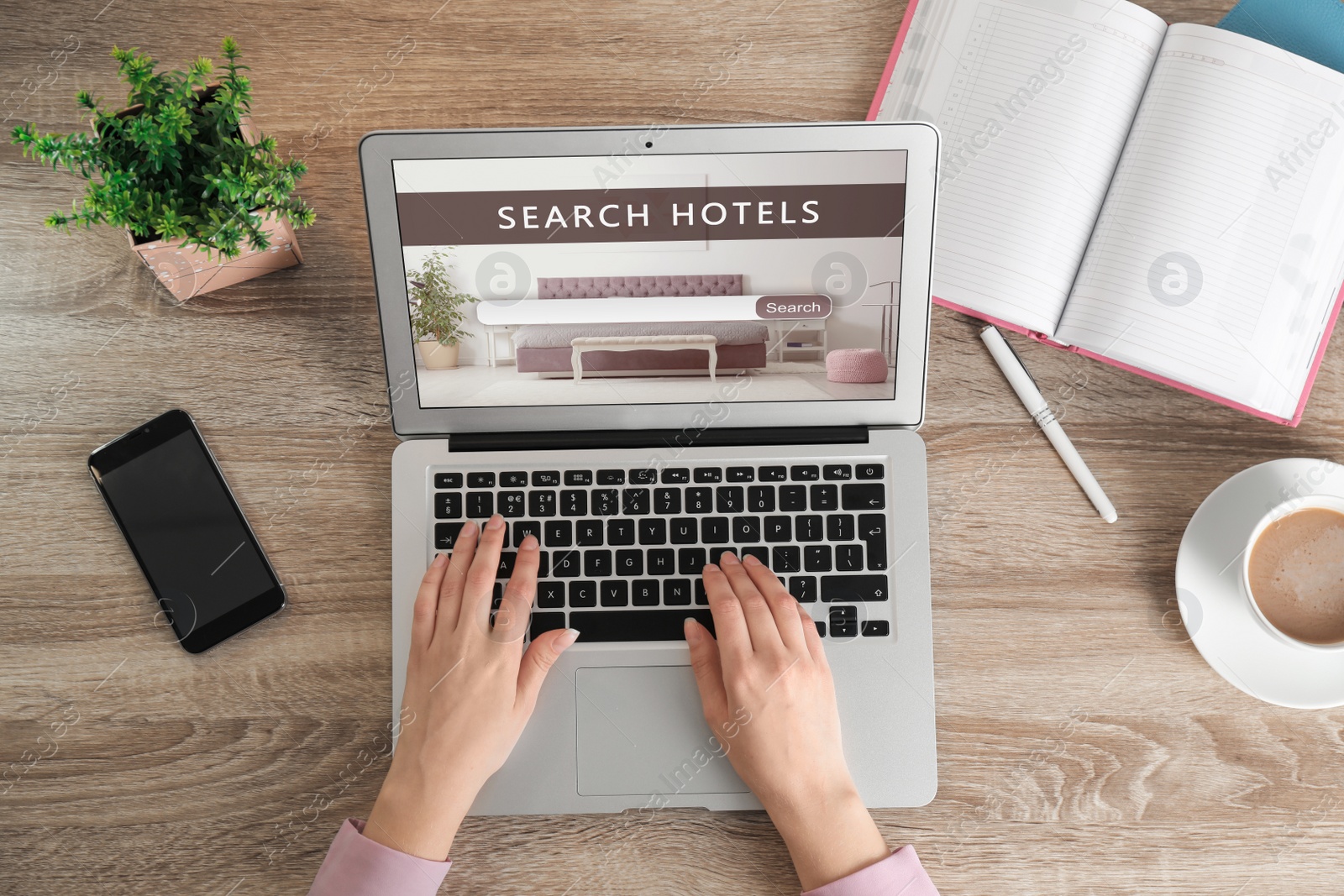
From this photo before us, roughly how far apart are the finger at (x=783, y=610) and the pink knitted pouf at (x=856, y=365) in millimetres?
208

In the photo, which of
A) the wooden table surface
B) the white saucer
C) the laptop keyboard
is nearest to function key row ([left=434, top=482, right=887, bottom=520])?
the laptop keyboard

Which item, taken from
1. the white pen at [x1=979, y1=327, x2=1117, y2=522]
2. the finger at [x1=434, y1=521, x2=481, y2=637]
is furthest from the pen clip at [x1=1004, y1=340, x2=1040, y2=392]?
the finger at [x1=434, y1=521, x2=481, y2=637]

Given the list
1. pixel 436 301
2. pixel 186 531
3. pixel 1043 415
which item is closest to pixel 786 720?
pixel 1043 415

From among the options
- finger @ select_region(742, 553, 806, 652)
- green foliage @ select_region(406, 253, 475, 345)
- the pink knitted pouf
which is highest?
green foliage @ select_region(406, 253, 475, 345)

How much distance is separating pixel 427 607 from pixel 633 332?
331 mm

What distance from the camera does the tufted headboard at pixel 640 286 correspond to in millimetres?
775

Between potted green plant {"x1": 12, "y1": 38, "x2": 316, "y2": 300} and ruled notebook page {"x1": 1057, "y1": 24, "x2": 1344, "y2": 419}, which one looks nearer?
A: potted green plant {"x1": 12, "y1": 38, "x2": 316, "y2": 300}

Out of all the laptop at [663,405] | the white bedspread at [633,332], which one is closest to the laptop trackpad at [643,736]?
the laptop at [663,405]

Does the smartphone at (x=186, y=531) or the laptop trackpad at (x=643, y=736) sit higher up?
the smartphone at (x=186, y=531)

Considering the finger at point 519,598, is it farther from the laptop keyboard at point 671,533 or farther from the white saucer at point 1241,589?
the white saucer at point 1241,589

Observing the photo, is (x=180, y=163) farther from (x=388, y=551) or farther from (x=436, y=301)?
(x=388, y=551)

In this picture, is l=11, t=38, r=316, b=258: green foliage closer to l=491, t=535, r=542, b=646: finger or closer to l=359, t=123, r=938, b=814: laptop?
l=359, t=123, r=938, b=814: laptop

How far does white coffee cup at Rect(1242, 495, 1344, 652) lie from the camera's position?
73cm

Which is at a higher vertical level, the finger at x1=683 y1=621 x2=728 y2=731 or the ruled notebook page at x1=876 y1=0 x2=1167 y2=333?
the ruled notebook page at x1=876 y1=0 x2=1167 y2=333
